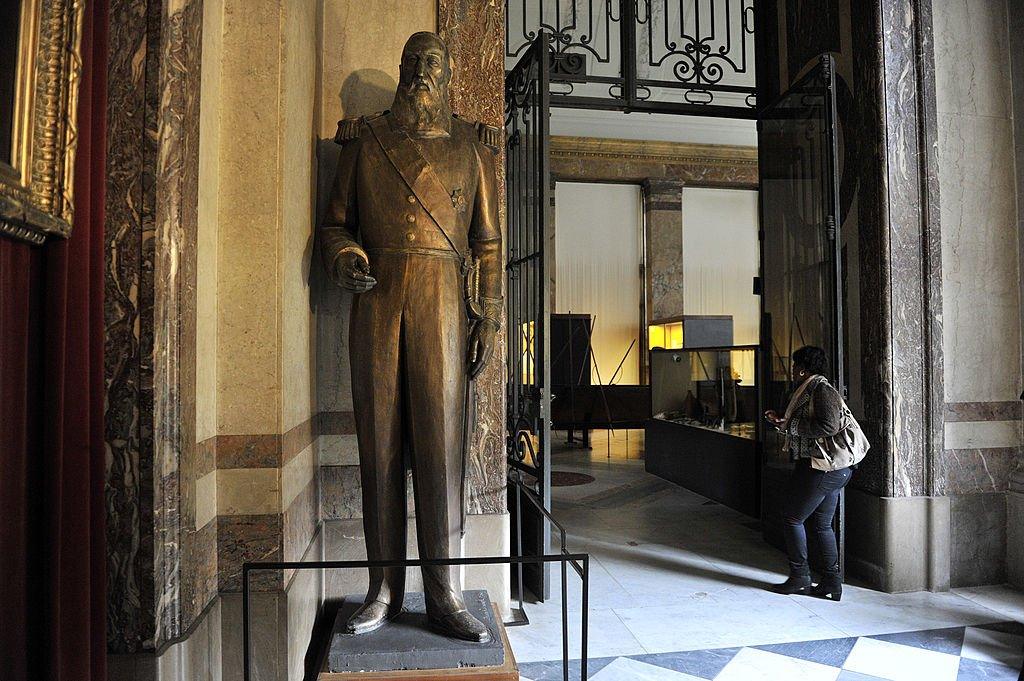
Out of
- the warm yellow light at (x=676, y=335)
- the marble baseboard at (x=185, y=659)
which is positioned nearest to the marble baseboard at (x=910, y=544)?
the marble baseboard at (x=185, y=659)

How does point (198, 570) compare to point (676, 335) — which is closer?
point (198, 570)

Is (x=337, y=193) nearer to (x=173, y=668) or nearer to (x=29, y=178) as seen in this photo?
(x=29, y=178)

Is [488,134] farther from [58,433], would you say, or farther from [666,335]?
[666,335]

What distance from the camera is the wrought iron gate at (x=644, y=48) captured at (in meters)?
5.95

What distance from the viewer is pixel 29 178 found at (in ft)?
5.21

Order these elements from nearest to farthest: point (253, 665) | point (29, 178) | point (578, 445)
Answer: point (29, 178), point (253, 665), point (578, 445)

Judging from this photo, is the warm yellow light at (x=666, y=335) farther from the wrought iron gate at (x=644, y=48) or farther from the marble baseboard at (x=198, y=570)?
the marble baseboard at (x=198, y=570)

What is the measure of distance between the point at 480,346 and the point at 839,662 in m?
2.46

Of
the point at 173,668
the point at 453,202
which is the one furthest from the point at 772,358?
the point at 173,668

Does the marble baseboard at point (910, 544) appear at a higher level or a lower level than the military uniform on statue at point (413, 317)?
lower

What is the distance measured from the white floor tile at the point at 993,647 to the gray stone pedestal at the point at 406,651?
265 centimetres

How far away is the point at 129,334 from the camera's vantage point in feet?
7.04

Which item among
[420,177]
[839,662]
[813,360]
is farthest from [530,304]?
[839,662]

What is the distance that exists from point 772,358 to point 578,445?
706 cm
